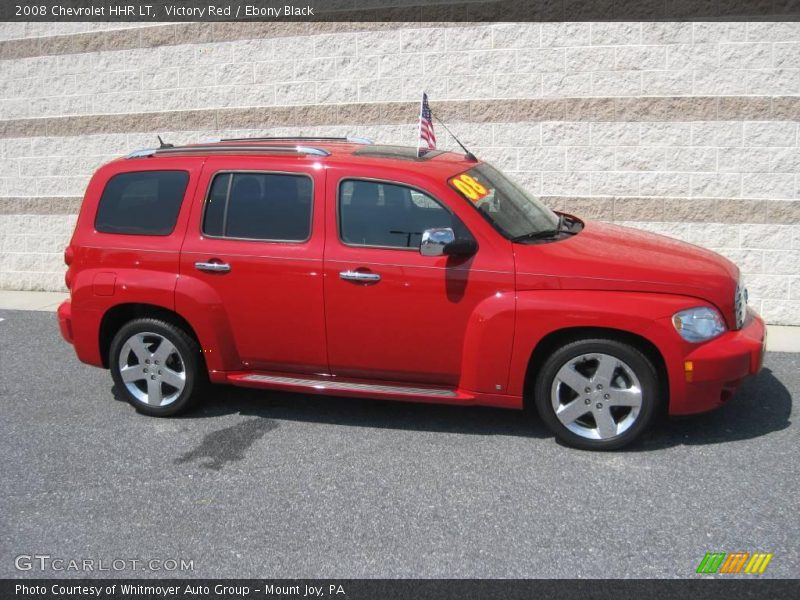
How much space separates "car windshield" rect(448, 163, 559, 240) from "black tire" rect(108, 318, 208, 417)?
7.12 ft

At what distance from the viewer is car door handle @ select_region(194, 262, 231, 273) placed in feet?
19.1

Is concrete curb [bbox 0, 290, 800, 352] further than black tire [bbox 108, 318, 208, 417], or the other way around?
concrete curb [bbox 0, 290, 800, 352]

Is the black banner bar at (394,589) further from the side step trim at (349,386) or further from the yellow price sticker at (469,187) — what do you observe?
the yellow price sticker at (469,187)

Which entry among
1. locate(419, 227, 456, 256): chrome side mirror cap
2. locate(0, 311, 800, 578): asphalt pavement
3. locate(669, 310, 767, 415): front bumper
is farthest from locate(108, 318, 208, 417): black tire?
locate(669, 310, 767, 415): front bumper

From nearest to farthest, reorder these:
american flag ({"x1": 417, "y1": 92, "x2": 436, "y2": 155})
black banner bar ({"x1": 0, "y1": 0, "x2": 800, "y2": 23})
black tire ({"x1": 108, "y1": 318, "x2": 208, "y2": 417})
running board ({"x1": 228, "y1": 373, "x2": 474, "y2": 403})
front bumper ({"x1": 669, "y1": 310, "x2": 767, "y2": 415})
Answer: front bumper ({"x1": 669, "y1": 310, "x2": 767, "y2": 415})
running board ({"x1": 228, "y1": 373, "x2": 474, "y2": 403})
black tire ({"x1": 108, "y1": 318, "x2": 208, "y2": 417})
american flag ({"x1": 417, "y1": 92, "x2": 436, "y2": 155})
black banner bar ({"x1": 0, "y1": 0, "x2": 800, "y2": 23})

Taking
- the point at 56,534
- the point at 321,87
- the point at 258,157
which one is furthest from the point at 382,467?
the point at 321,87

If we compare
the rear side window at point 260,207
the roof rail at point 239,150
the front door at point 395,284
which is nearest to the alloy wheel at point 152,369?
the rear side window at point 260,207

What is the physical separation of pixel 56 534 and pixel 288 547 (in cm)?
123

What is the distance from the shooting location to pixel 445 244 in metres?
5.36

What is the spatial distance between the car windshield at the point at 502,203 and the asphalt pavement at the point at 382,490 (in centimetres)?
134

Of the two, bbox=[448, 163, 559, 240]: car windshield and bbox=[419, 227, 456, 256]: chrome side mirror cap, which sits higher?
bbox=[448, 163, 559, 240]: car windshield

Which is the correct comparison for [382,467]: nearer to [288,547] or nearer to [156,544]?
[288,547]

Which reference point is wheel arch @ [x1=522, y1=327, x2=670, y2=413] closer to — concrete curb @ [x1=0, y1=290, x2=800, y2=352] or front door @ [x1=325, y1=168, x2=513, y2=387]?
front door @ [x1=325, y1=168, x2=513, y2=387]

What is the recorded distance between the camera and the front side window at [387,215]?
219 inches
